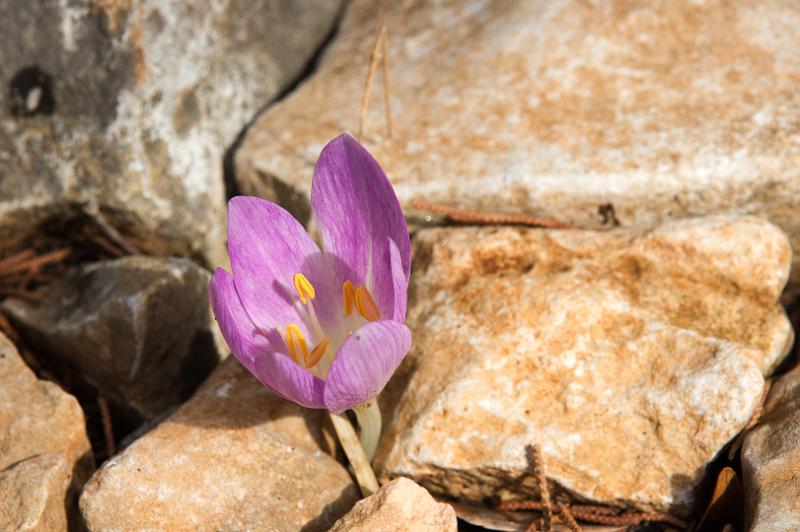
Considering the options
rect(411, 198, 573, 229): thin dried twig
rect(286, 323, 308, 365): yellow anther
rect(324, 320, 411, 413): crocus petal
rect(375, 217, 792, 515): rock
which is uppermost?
rect(324, 320, 411, 413): crocus petal

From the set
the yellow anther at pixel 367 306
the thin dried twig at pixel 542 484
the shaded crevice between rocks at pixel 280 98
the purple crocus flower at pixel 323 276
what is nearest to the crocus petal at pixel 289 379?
the purple crocus flower at pixel 323 276

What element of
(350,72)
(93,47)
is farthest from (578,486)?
(93,47)

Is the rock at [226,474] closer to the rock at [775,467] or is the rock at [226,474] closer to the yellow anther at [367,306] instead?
the yellow anther at [367,306]

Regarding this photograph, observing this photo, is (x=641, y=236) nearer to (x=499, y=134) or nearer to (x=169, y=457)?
(x=499, y=134)

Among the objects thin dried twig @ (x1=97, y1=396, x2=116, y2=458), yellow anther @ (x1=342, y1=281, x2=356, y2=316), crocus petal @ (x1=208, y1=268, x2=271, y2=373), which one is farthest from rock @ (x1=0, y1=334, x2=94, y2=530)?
yellow anther @ (x1=342, y1=281, x2=356, y2=316)

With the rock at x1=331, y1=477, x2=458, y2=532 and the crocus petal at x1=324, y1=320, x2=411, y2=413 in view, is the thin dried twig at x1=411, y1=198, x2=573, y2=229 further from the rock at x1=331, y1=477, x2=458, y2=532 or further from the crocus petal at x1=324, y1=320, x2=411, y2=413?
the rock at x1=331, y1=477, x2=458, y2=532

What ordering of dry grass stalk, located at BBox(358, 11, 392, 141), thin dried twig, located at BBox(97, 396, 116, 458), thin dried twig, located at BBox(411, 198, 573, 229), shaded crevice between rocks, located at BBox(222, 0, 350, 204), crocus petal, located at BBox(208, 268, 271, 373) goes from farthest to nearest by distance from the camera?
shaded crevice between rocks, located at BBox(222, 0, 350, 204) < dry grass stalk, located at BBox(358, 11, 392, 141) < thin dried twig, located at BBox(411, 198, 573, 229) < thin dried twig, located at BBox(97, 396, 116, 458) < crocus petal, located at BBox(208, 268, 271, 373)
